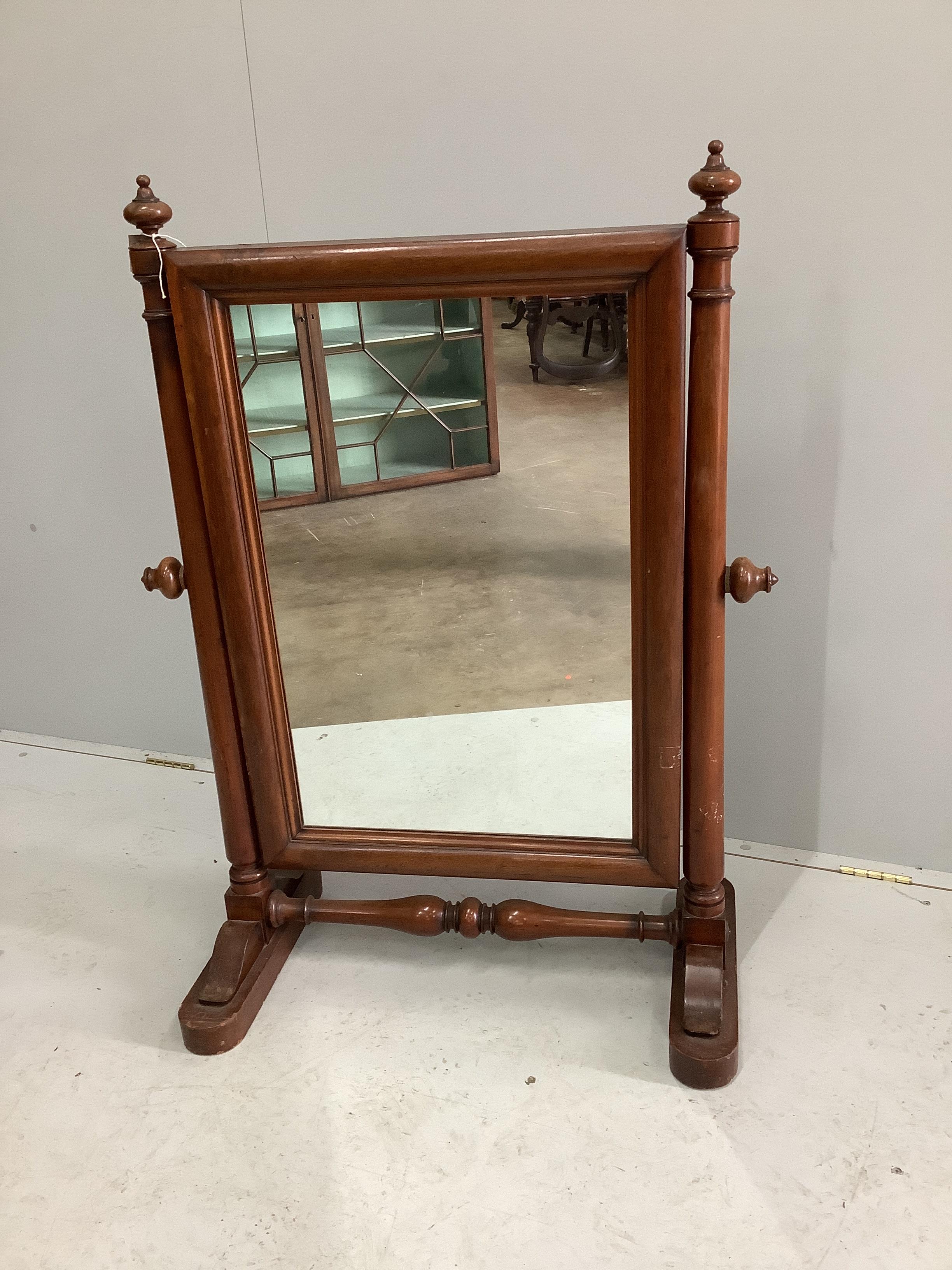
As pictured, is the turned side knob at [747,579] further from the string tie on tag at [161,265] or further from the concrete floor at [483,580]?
the string tie on tag at [161,265]

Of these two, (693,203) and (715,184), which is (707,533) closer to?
(715,184)

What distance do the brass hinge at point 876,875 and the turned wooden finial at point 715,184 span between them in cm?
109

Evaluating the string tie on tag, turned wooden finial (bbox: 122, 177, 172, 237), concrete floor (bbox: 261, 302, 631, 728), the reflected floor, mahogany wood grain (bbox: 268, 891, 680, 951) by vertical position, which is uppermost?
turned wooden finial (bbox: 122, 177, 172, 237)

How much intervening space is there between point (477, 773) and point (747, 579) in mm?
508

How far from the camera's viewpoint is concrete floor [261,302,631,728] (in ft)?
4.69

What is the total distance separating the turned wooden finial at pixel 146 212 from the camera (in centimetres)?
131

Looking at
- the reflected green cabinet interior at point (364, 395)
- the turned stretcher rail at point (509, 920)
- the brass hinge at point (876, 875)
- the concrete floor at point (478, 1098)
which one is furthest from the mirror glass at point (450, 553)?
the brass hinge at point (876, 875)

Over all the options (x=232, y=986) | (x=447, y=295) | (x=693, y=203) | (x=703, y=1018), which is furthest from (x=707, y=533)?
(x=232, y=986)

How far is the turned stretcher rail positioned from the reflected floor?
4.4 inches

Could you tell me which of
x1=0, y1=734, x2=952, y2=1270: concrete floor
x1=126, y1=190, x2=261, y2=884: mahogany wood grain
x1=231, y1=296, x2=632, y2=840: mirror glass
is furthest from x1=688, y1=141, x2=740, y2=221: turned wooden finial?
x1=0, y1=734, x2=952, y2=1270: concrete floor

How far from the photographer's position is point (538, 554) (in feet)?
4.88

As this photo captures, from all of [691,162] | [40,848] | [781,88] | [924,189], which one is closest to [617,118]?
[691,162]

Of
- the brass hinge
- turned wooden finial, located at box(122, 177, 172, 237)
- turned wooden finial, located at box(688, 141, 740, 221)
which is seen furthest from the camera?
the brass hinge

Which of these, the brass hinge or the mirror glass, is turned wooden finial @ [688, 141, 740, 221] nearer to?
the mirror glass
